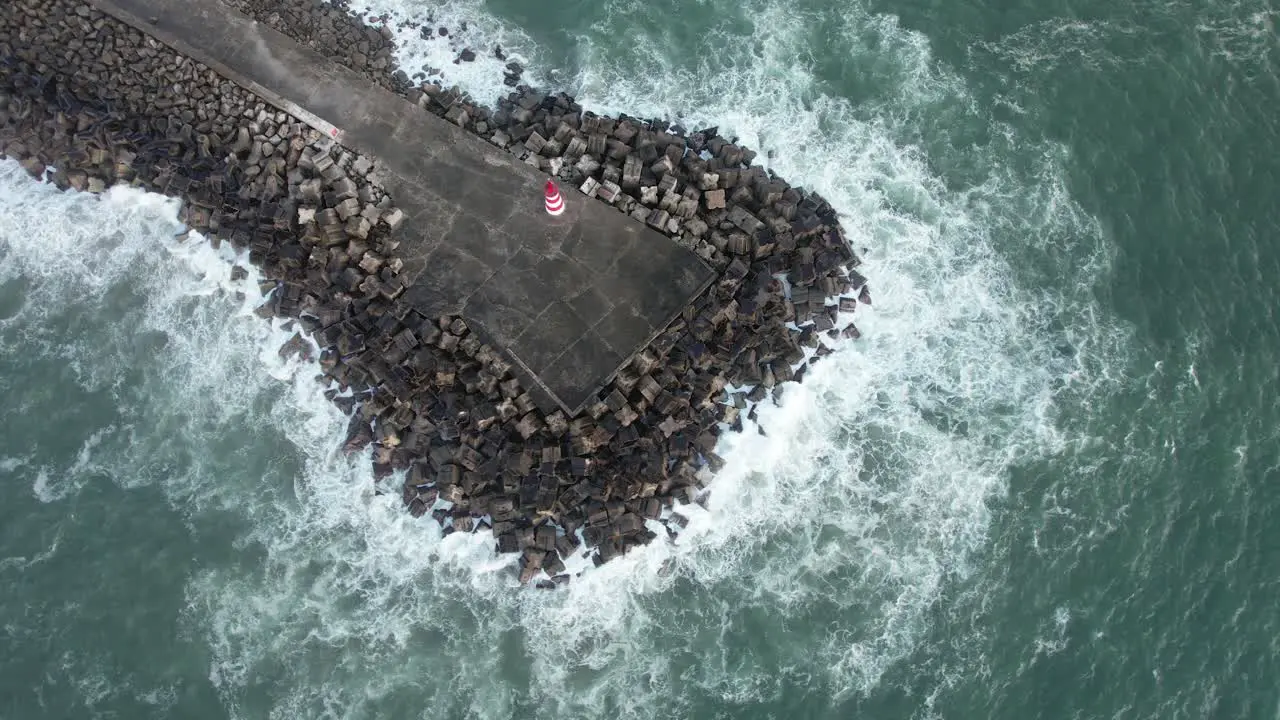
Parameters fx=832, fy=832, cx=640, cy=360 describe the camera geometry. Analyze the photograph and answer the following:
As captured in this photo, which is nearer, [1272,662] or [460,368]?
[1272,662]

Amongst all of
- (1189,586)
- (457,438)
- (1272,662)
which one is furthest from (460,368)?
(1272,662)

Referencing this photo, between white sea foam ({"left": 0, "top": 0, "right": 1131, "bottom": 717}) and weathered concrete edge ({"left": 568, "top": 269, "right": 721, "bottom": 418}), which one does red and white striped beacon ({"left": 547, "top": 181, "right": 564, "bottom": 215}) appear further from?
white sea foam ({"left": 0, "top": 0, "right": 1131, "bottom": 717})

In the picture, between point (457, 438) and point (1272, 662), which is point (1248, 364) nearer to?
point (1272, 662)

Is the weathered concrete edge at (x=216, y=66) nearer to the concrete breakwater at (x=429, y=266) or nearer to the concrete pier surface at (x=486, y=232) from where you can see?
the concrete pier surface at (x=486, y=232)

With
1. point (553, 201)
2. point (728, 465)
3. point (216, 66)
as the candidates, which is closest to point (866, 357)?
point (728, 465)

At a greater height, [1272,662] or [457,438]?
[1272,662]

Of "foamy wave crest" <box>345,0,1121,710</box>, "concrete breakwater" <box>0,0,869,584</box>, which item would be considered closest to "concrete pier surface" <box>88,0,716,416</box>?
"concrete breakwater" <box>0,0,869,584</box>
